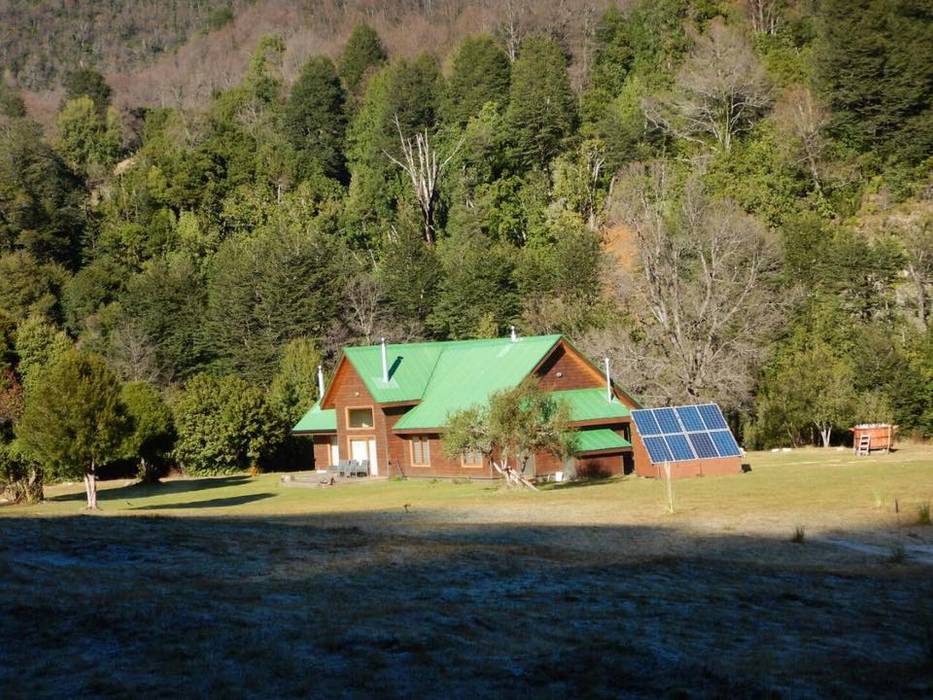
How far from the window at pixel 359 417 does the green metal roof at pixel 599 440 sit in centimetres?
1239

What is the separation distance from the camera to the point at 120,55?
A: 194250 millimetres

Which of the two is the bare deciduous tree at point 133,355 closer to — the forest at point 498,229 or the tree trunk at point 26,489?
the forest at point 498,229

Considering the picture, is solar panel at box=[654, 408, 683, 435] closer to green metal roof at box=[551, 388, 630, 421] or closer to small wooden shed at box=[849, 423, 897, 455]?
green metal roof at box=[551, 388, 630, 421]

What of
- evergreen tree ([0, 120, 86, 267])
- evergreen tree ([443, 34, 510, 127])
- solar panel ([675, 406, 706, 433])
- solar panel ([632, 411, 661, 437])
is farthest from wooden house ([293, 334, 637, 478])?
evergreen tree ([0, 120, 86, 267])

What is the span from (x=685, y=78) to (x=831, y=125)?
44.4ft

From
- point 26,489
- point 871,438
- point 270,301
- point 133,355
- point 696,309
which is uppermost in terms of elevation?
point 270,301

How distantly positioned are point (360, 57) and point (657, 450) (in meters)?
92.7

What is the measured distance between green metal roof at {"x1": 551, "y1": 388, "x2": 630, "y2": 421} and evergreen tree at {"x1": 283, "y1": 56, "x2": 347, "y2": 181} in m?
65.1

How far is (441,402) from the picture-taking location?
164 ft

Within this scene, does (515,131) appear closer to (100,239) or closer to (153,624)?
(100,239)

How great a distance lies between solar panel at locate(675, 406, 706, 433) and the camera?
41.6 meters

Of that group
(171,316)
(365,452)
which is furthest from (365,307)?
(365,452)

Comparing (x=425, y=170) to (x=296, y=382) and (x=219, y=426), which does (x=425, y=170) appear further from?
(x=219, y=426)

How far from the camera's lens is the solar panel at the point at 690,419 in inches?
1636
